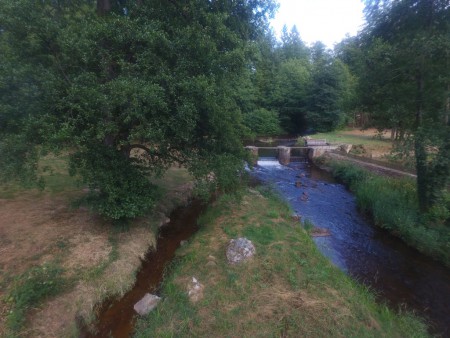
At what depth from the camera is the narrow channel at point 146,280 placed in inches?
267

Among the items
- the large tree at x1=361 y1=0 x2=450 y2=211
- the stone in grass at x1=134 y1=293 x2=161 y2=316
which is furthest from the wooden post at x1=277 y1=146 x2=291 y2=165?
the stone in grass at x1=134 y1=293 x2=161 y2=316

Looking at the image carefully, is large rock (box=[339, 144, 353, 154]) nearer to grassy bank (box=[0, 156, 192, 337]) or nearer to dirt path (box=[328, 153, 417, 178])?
dirt path (box=[328, 153, 417, 178])

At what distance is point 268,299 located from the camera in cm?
731

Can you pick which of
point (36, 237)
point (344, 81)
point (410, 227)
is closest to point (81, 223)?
point (36, 237)

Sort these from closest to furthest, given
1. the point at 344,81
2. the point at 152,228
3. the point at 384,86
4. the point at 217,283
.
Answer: the point at 217,283 < the point at 152,228 < the point at 384,86 < the point at 344,81

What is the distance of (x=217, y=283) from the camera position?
26.3ft

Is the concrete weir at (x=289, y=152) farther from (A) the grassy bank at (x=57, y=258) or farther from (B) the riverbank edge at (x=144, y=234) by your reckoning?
(A) the grassy bank at (x=57, y=258)

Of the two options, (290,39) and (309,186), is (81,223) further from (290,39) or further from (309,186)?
(290,39)

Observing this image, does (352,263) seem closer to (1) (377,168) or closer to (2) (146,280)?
(2) (146,280)

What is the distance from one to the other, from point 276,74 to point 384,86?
40.0 meters

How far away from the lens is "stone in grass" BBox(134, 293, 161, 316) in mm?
7211

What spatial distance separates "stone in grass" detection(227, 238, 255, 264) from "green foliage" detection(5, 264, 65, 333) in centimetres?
493

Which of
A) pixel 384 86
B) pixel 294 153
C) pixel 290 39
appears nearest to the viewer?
pixel 384 86

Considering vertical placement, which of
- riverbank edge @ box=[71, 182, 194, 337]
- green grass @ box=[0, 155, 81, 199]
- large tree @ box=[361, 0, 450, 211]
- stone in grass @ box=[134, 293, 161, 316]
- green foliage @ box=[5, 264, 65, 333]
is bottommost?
stone in grass @ box=[134, 293, 161, 316]
